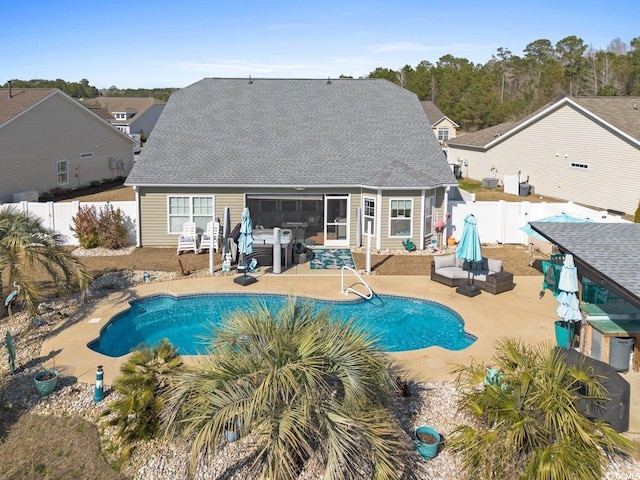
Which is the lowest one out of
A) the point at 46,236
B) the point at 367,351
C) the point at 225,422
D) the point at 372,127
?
the point at 225,422

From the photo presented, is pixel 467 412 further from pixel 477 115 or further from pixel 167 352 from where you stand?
pixel 477 115

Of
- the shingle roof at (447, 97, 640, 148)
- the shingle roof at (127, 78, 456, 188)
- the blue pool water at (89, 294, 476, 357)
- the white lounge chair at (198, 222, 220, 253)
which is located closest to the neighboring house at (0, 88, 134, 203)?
the shingle roof at (127, 78, 456, 188)

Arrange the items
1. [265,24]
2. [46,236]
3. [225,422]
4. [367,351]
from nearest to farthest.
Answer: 1. [225,422]
2. [367,351]
3. [46,236]
4. [265,24]

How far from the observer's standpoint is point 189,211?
22.3m

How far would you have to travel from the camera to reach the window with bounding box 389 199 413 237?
858 inches

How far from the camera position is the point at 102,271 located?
61.8ft

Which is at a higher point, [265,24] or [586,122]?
[265,24]

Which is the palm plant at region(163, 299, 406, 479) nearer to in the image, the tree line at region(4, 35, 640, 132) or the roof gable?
the roof gable

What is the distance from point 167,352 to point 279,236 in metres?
10.6

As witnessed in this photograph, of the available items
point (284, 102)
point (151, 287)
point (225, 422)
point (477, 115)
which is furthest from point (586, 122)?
point (477, 115)

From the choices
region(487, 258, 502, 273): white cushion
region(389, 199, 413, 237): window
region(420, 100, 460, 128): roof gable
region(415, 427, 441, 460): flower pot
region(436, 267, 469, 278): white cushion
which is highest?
region(420, 100, 460, 128): roof gable

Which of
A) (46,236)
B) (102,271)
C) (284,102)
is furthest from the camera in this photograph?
(284,102)

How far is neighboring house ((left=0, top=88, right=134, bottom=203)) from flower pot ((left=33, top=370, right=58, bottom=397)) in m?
22.5

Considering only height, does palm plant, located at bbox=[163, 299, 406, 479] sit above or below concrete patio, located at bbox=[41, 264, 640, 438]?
above
